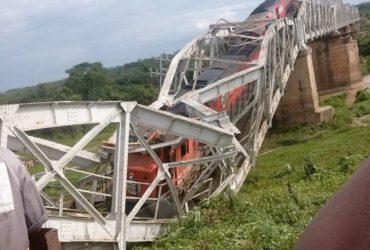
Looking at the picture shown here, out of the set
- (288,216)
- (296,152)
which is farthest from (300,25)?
(288,216)

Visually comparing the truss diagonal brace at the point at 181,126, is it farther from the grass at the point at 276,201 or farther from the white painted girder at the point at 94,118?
the grass at the point at 276,201

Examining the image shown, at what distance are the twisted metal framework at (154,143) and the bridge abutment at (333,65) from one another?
13.9m

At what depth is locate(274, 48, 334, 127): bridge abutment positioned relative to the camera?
26.3m

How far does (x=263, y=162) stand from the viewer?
21.3m

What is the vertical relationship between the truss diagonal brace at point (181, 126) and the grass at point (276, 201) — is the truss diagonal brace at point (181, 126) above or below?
above

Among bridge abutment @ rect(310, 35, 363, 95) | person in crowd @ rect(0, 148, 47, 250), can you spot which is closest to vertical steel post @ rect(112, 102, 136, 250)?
person in crowd @ rect(0, 148, 47, 250)

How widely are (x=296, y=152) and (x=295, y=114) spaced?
542 centimetres

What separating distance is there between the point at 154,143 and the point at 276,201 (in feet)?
14.3

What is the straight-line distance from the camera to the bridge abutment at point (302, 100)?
26297mm

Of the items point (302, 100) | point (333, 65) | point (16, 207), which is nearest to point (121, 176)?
point (16, 207)

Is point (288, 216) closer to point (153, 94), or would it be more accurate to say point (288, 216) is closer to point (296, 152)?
point (296, 152)

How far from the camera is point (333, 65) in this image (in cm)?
3781

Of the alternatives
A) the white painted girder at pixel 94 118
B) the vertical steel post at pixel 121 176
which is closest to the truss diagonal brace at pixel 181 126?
the white painted girder at pixel 94 118

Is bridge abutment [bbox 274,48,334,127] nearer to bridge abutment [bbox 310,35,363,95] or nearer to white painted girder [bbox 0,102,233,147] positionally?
bridge abutment [bbox 310,35,363,95]
